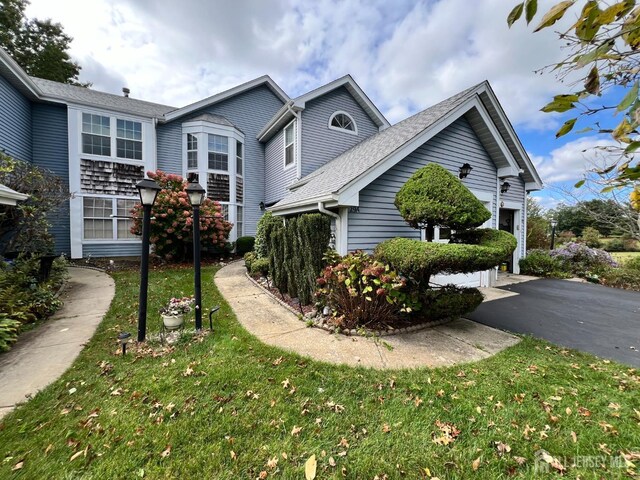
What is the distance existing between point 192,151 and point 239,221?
13.6 ft

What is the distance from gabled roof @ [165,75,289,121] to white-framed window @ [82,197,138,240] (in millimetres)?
4623

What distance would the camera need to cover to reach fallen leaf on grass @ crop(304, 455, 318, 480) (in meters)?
2.02

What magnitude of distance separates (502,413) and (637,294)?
8.54 meters

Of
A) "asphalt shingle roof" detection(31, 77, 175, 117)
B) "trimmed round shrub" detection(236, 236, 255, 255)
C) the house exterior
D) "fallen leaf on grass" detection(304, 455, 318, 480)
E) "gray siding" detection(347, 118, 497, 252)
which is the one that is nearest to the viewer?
"fallen leaf on grass" detection(304, 455, 318, 480)

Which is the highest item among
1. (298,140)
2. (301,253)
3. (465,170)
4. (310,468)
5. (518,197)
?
(298,140)

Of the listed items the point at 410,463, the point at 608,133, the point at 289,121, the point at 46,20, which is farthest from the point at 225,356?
the point at 46,20

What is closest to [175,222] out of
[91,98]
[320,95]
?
[320,95]

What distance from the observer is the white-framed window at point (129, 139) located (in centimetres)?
1194

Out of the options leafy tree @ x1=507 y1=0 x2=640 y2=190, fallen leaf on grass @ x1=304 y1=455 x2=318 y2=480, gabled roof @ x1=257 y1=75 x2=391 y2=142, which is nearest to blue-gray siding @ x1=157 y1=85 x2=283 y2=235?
gabled roof @ x1=257 y1=75 x2=391 y2=142

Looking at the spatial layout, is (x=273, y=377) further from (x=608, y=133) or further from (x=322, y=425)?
(x=608, y=133)

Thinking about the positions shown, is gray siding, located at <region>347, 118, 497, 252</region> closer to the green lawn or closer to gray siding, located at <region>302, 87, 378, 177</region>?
the green lawn

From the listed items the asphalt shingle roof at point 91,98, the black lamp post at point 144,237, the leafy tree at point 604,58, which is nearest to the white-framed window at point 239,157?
the asphalt shingle roof at point 91,98

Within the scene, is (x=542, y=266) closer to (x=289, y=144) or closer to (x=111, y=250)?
(x=289, y=144)

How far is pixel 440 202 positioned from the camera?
4910mm
